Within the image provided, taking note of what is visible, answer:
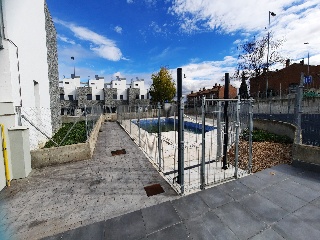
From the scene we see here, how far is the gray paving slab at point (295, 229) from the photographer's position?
9.99 feet

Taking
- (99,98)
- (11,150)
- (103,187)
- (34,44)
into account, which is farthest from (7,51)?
(99,98)

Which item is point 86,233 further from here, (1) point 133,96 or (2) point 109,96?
(1) point 133,96

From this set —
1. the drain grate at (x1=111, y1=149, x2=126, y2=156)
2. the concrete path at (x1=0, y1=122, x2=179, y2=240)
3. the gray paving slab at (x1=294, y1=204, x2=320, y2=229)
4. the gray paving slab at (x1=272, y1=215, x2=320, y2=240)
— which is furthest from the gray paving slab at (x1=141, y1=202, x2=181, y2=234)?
the drain grate at (x1=111, y1=149, x2=126, y2=156)

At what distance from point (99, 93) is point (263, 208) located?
5004 cm

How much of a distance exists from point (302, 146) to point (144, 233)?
Answer: 6066mm

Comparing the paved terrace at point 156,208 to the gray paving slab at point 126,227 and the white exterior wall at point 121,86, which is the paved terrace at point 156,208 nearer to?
the gray paving slab at point 126,227

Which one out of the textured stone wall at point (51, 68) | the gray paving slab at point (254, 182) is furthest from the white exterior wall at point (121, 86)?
the gray paving slab at point (254, 182)

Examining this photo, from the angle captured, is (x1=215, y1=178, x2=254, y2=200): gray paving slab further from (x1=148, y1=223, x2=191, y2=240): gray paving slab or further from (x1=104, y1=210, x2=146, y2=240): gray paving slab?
(x1=104, y1=210, x2=146, y2=240): gray paving slab

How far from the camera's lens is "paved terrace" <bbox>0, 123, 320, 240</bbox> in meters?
3.22

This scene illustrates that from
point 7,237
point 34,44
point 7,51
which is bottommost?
point 7,237

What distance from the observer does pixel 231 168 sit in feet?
20.7

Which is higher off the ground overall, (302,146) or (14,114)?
(14,114)

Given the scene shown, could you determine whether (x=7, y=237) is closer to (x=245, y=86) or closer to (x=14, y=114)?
(x=14, y=114)

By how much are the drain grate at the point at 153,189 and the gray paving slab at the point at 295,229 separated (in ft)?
8.85
